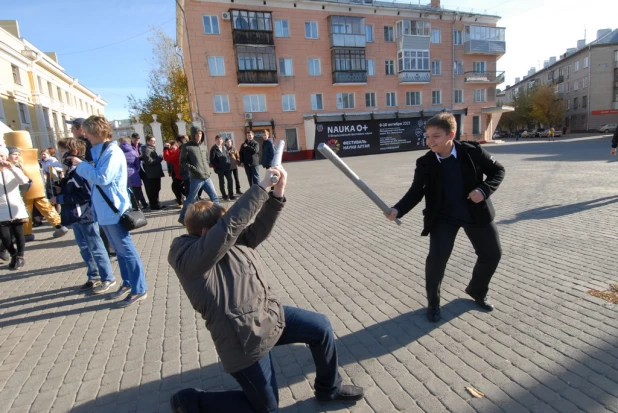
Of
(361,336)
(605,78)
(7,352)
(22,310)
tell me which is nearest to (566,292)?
(361,336)

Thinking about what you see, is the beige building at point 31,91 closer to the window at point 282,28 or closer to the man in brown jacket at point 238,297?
the window at point 282,28


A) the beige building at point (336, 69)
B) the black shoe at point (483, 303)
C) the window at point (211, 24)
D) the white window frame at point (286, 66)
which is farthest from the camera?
the white window frame at point (286, 66)

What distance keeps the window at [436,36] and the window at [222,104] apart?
22.5m

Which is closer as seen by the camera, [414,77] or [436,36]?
[414,77]

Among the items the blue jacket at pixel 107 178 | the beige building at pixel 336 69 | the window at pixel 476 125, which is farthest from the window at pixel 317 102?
the blue jacket at pixel 107 178

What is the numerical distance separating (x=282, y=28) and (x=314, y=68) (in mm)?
4381

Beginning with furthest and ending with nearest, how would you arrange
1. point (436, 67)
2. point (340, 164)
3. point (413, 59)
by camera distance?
1. point (436, 67)
2. point (413, 59)
3. point (340, 164)

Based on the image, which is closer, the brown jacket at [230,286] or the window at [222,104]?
the brown jacket at [230,286]

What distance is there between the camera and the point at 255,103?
100 feet

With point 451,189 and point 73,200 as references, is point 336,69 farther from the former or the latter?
point 451,189

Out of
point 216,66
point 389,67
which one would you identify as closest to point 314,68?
point 389,67

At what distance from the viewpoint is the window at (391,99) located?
34812 mm

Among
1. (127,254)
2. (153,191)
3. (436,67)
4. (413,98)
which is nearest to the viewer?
(127,254)

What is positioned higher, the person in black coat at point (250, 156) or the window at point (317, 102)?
the window at point (317, 102)
